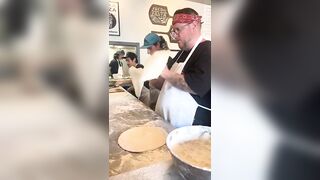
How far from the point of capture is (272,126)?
420mm

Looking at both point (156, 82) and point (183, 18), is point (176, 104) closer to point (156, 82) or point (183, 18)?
point (156, 82)

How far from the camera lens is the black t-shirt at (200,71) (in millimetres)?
692

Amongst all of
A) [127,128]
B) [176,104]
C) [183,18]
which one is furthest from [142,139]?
[183,18]

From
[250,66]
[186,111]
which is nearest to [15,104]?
[250,66]

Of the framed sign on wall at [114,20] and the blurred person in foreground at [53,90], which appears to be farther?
the framed sign on wall at [114,20]

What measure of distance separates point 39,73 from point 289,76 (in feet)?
1.28

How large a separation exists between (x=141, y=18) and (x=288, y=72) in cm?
44

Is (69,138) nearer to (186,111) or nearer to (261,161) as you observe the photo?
(261,161)

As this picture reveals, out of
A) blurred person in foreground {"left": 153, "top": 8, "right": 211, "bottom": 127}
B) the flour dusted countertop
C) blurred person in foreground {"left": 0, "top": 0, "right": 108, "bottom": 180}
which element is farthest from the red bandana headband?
blurred person in foreground {"left": 0, "top": 0, "right": 108, "bottom": 180}

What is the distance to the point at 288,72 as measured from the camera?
39 cm

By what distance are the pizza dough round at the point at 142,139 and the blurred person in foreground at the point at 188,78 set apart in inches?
2.7

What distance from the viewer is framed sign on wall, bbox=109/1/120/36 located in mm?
597

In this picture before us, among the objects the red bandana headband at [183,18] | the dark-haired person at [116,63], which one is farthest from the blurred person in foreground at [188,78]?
the dark-haired person at [116,63]

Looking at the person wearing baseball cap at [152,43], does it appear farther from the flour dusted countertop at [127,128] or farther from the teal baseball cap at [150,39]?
the flour dusted countertop at [127,128]
